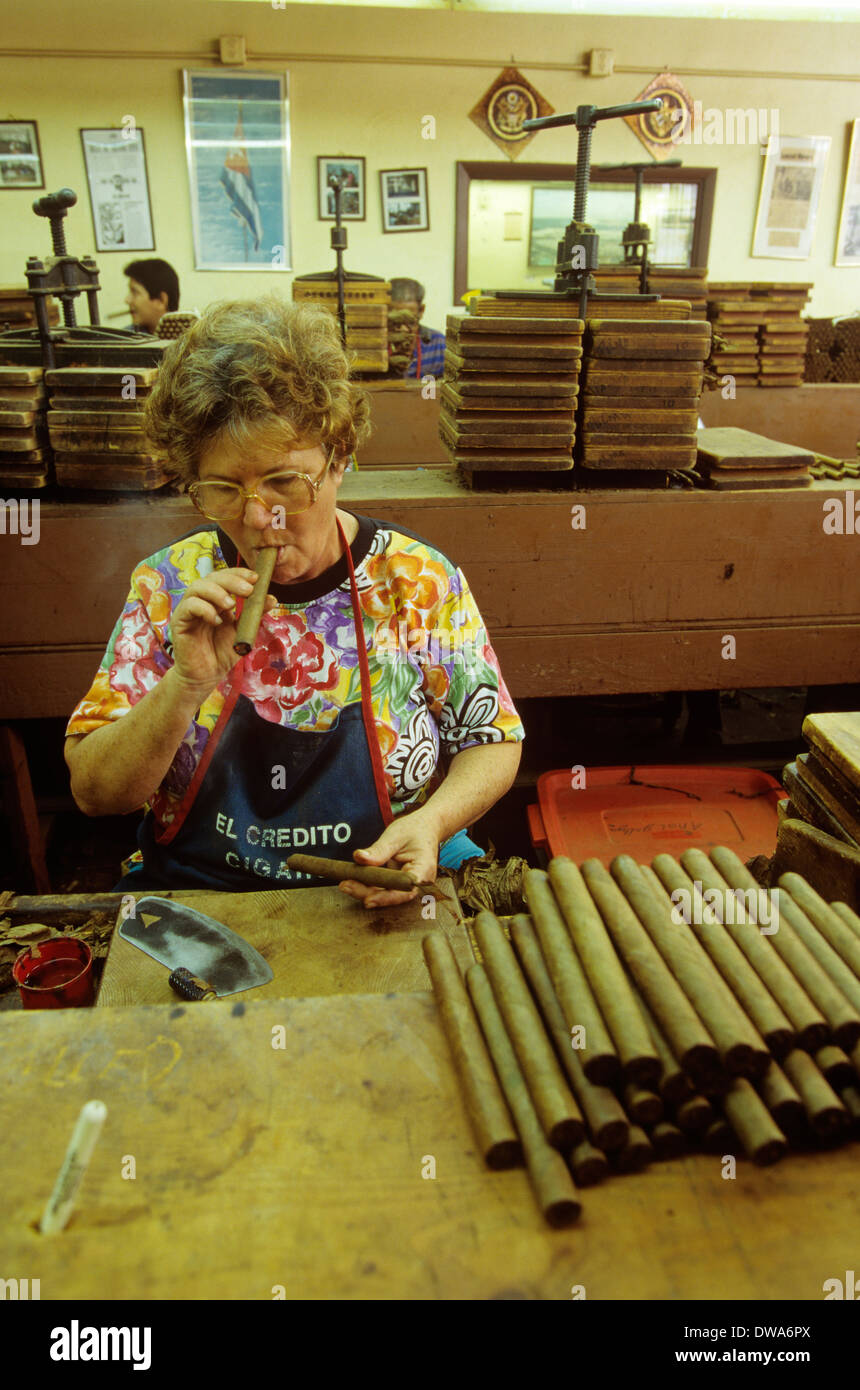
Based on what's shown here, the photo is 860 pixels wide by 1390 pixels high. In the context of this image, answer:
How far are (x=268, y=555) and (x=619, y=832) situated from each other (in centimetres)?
193

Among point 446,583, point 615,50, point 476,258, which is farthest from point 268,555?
point 615,50

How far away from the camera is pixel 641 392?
9.55 feet

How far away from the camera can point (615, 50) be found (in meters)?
7.55

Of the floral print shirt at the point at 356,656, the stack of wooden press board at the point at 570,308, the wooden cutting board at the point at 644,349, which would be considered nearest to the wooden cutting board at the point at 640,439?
the wooden cutting board at the point at 644,349

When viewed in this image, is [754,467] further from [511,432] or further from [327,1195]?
[327,1195]

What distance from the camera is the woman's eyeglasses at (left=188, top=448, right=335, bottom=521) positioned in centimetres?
169

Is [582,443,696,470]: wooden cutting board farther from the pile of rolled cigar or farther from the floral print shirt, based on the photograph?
the pile of rolled cigar

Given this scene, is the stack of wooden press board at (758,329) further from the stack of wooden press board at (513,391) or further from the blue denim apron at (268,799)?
the blue denim apron at (268,799)

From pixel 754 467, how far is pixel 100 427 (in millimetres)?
2256

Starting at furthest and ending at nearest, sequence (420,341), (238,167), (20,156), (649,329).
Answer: (238,167) → (20,156) → (420,341) → (649,329)

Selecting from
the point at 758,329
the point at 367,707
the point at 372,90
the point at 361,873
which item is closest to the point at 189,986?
the point at 361,873

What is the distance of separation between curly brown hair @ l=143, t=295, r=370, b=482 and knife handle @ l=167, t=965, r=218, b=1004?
967 mm
